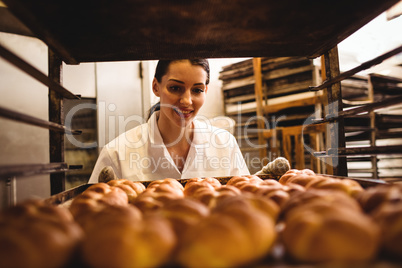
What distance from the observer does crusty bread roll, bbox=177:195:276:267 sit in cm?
56

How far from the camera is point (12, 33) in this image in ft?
10.7

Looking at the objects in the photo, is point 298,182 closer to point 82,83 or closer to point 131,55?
point 131,55

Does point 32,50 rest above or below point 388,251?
above

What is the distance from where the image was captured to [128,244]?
565 millimetres

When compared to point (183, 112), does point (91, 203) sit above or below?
below

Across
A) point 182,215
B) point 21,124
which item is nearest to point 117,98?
point 21,124

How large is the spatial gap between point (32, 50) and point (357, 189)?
12.4ft

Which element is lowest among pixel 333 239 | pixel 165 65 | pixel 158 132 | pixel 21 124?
pixel 333 239

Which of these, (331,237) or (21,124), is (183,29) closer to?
(331,237)

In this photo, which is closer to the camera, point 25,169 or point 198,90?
point 25,169

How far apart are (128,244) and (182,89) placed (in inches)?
75.2

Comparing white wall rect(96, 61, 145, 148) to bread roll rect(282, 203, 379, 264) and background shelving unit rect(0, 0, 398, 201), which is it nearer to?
background shelving unit rect(0, 0, 398, 201)

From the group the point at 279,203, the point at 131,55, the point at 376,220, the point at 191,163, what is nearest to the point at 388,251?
the point at 376,220

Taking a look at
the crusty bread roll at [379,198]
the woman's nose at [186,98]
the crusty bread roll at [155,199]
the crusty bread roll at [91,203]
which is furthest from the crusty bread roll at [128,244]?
the woman's nose at [186,98]
